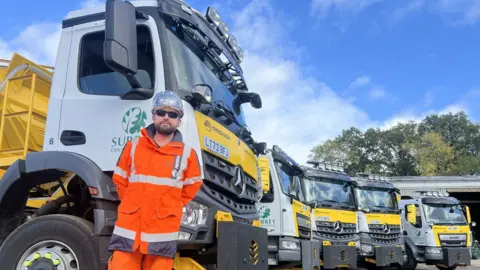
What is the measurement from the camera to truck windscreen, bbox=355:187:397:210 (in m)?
12.6

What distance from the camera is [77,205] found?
402cm

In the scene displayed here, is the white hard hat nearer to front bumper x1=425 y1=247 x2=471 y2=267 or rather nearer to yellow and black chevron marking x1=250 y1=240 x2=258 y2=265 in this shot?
yellow and black chevron marking x1=250 y1=240 x2=258 y2=265

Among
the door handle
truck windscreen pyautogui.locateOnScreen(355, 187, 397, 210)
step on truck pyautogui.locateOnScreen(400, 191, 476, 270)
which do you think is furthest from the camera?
step on truck pyautogui.locateOnScreen(400, 191, 476, 270)

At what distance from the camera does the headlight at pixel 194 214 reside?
3.26m

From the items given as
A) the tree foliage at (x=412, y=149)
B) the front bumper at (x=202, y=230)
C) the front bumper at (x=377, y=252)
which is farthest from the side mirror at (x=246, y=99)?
→ the tree foliage at (x=412, y=149)

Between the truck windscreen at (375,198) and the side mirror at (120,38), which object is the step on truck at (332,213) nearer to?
the truck windscreen at (375,198)

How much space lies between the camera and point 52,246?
344 cm

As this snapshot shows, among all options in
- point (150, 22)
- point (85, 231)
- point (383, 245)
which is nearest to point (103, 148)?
point (85, 231)

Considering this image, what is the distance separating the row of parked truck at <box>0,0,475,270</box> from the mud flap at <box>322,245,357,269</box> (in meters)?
5.15

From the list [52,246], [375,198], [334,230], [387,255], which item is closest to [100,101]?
[52,246]

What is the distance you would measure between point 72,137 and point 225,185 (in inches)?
51.3

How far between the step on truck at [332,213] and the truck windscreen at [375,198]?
1.23 m

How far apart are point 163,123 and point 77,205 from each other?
147cm

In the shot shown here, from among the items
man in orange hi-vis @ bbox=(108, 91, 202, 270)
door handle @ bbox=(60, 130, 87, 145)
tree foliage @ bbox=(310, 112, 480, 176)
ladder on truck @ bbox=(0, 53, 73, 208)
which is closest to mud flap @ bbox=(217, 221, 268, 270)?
man in orange hi-vis @ bbox=(108, 91, 202, 270)
